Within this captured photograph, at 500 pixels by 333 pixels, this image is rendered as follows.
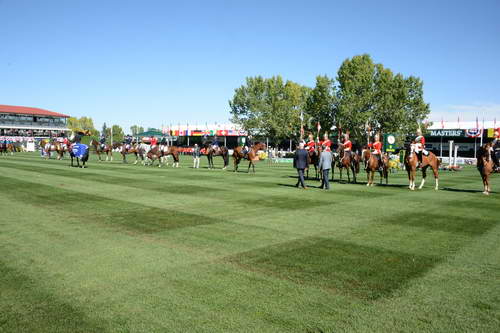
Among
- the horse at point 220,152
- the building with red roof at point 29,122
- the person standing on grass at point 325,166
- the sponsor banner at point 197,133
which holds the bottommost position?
the person standing on grass at point 325,166

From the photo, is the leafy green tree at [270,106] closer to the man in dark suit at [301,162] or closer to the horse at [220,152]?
the horse at [220,152]

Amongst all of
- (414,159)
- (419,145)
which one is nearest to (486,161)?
(419,145)

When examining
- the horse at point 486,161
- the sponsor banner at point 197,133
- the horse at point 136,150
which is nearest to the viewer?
the horse at point 486,161

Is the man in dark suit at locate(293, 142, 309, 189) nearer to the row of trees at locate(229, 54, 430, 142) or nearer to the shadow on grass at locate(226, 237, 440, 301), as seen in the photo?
the shadow on grass at locate(226, 237, 440, 301)

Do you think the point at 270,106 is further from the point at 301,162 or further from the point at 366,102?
the point at 301,162

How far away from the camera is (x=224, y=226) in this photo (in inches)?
353

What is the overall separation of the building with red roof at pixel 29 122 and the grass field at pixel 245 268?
108799 millimetres

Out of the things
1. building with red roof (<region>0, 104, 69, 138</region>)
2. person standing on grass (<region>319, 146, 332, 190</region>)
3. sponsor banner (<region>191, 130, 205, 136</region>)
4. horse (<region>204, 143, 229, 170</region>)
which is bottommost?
person standing on grass (<region>319, 146, 332, 190</region>)

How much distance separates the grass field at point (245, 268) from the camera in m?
4.26

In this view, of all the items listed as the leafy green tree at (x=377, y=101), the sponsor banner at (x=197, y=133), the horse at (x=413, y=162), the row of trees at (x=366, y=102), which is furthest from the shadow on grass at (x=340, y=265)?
the sponsor banner at (x=197, y=133)

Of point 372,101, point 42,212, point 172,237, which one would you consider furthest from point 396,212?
point 372,101

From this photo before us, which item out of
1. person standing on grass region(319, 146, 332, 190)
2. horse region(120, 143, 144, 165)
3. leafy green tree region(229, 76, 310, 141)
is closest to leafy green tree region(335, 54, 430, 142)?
leafy green tree region(229, 76, 310, 141)

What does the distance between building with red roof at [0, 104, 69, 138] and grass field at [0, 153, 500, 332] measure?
357 ft

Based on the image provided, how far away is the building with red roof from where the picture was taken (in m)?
104
